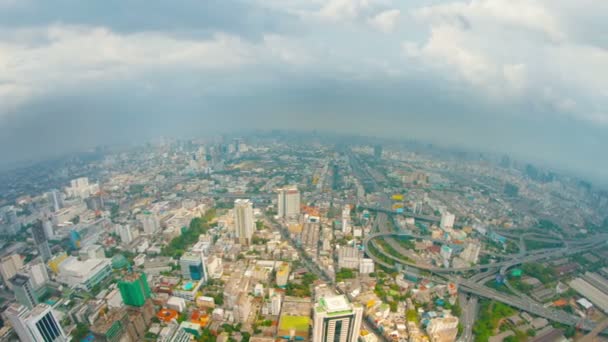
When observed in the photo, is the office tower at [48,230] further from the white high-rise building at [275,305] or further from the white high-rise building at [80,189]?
the white high-rise building at [275,305]

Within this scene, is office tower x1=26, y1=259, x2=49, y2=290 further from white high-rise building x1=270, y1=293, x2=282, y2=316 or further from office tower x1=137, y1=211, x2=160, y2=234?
white high-rise building x1=270, y1=293, x2=282, y2=316

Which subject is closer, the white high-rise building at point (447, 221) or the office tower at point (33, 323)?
the office tower at point (33, 323)

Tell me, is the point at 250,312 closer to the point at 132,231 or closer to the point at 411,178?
the point at 132,231

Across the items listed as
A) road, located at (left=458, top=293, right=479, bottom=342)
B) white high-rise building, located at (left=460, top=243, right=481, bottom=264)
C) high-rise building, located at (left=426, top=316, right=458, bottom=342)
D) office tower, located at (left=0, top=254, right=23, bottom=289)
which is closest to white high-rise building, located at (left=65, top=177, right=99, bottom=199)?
office tower, located at (left=0, top=254, right=23, bottom=289)

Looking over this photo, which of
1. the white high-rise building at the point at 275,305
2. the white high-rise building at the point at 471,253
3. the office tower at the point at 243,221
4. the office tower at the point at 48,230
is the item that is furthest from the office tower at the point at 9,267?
the white high-rise building at the point at 471,253

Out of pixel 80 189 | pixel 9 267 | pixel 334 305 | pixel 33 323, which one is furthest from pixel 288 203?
pixel 80 189

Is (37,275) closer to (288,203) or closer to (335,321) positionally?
(288,203)
